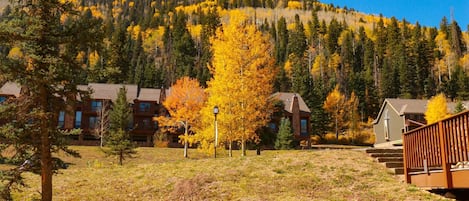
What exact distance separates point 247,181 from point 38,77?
27.4 feet

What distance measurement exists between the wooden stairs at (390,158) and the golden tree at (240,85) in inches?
283

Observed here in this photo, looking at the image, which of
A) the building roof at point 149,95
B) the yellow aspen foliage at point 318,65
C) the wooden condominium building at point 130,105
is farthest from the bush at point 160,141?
the yellow aspen foliage at point 318,65

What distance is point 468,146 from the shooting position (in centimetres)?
699

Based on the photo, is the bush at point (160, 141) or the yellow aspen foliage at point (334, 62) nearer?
the bush at point (160, 141)

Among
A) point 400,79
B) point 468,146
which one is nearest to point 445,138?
point 468,146

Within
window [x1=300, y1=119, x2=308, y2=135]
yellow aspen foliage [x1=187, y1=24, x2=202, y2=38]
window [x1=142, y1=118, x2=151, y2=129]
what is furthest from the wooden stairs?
yellow aspen foliage [x1=187, y1=24, x2=202, y2=38]

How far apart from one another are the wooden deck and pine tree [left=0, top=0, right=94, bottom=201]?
10814mm

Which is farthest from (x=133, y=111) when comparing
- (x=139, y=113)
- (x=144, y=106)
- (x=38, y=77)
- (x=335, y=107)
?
(x=38, y=77)

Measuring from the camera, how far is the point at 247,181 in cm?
1548

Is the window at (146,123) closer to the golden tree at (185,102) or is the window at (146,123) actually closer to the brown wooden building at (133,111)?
the brown wooden building at (133,111)

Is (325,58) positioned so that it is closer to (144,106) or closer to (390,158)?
(144,106)

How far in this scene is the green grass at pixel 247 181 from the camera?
13711 mm

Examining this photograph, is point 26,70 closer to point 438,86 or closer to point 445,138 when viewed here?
point 445,138

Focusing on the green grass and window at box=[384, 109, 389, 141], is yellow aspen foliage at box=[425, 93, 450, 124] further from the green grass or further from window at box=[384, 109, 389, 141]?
the green grass
